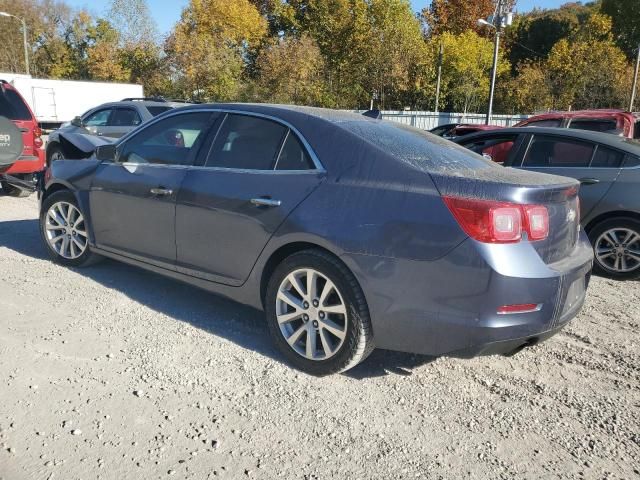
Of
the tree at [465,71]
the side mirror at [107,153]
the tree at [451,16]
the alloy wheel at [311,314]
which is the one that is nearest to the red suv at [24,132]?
the side mirror at [107,153]

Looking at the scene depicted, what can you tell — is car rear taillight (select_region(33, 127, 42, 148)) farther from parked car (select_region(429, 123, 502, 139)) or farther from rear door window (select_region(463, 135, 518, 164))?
parked car (select_region(429, 123, 502, 139))

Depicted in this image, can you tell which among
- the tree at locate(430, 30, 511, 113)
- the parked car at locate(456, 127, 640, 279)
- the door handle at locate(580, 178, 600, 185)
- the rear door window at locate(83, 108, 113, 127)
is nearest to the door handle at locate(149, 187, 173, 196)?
the parked car at locate(456, 127, 640, 279)

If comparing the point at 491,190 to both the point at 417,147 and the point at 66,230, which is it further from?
the point at 66,230

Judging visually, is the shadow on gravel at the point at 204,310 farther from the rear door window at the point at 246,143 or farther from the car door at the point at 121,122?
the car door at the point at 121,122

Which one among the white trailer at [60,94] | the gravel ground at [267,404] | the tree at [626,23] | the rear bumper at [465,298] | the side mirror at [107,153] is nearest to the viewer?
the gravel ground at [267,404]

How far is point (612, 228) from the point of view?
5.89m

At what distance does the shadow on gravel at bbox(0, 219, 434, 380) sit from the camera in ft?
12.4

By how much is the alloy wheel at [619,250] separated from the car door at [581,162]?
0.34 metres

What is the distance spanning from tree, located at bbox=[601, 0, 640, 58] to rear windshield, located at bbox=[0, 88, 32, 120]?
5158cm

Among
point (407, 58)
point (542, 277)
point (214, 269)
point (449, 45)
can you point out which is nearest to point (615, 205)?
point (542, 277)

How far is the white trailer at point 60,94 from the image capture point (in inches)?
1200

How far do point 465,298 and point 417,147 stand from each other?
114cm

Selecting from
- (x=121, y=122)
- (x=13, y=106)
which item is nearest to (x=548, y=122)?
(x=121, y=122)

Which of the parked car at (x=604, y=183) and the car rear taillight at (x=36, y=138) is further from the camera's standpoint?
the car rear taillight at (x=36, y=138)
